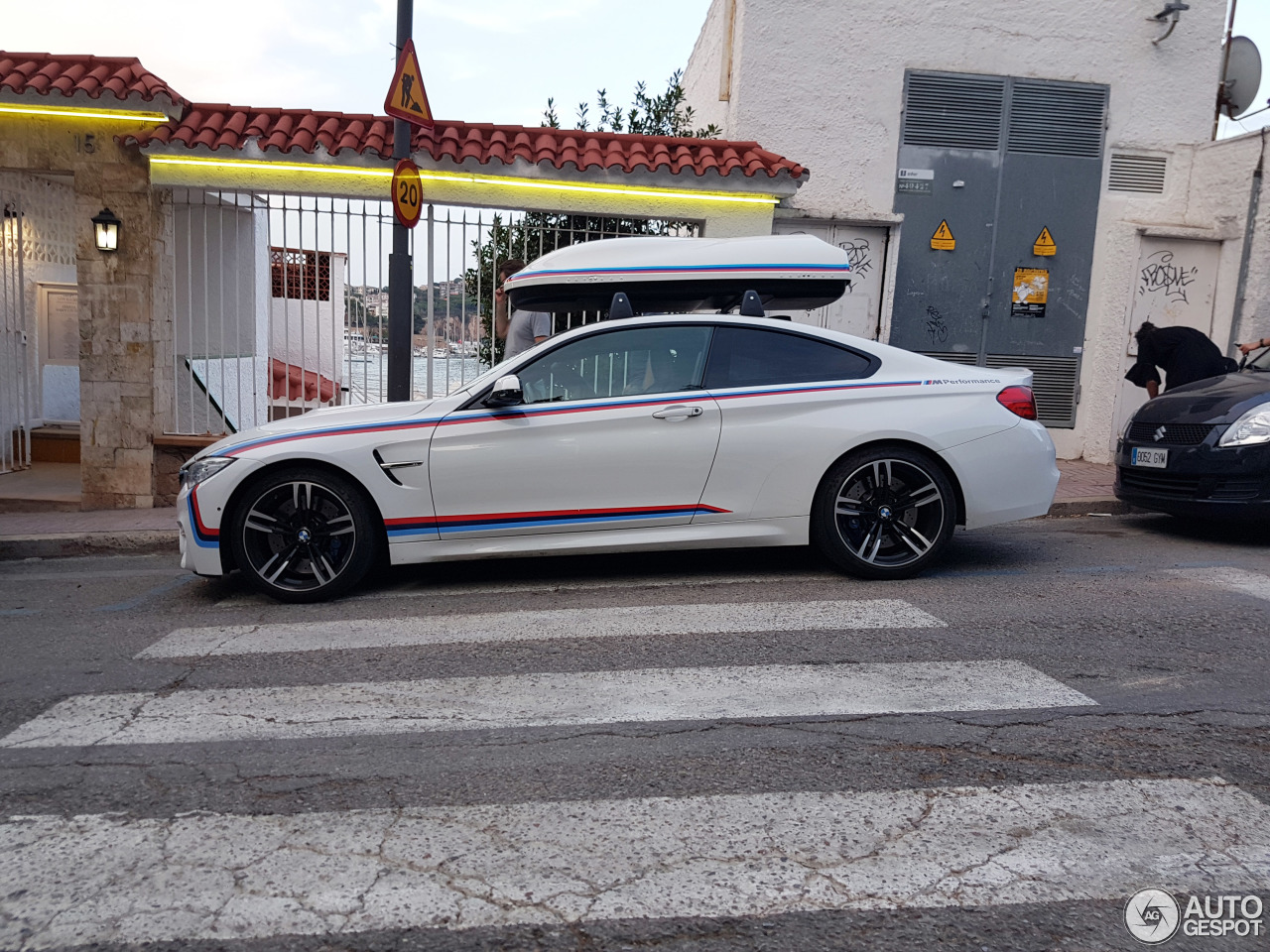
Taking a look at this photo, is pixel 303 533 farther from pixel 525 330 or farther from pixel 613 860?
pixel 613 860

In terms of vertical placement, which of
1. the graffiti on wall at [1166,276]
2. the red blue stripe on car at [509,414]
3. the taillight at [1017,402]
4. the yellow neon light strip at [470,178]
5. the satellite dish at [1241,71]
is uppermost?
the satellite dish at [1241,71]

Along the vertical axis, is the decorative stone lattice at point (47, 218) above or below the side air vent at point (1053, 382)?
above

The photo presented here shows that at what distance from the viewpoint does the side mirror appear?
18.2 ft

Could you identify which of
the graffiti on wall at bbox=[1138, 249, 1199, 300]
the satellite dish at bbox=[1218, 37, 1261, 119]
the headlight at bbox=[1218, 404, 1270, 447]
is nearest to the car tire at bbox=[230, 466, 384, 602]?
the headlight at bbox=[1218, 404, 1270, 447]

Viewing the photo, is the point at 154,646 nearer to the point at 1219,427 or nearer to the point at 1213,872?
the point at 1213,872

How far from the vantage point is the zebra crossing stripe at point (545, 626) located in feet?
15.5

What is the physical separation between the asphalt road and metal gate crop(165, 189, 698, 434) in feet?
16.0

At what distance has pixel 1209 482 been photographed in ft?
22.8

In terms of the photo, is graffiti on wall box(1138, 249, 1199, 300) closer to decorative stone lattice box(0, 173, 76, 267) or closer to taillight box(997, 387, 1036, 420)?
taillight box(997, 387, 1036, 420)

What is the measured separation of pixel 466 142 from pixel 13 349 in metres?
5.59

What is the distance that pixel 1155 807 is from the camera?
2.93 metres

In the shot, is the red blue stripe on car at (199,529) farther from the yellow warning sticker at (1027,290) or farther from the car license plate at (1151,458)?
the yellow warning sticker at (1027,290)

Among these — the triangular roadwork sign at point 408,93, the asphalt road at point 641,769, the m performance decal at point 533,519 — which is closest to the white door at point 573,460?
the m performance decal at point 533,519

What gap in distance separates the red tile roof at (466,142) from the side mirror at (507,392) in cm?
465
